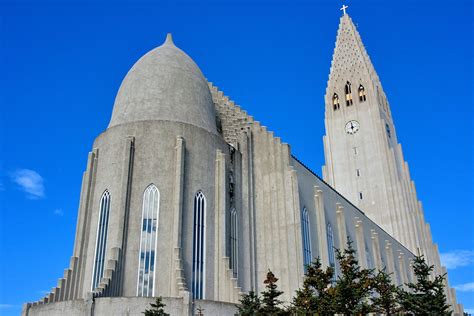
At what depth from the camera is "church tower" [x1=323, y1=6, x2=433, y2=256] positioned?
6325cm

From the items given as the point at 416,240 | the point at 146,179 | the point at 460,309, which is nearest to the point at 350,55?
the point at 416,240

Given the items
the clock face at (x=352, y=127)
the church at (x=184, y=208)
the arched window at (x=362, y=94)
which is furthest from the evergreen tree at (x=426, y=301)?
the arched window at (x=362, y=94)

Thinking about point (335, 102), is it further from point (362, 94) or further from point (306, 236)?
point (306, 236)

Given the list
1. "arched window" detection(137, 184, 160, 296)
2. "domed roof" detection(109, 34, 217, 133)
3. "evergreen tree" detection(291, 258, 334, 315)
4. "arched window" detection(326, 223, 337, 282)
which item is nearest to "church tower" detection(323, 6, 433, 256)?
"arched window" detection(326, 223, 337, 282)

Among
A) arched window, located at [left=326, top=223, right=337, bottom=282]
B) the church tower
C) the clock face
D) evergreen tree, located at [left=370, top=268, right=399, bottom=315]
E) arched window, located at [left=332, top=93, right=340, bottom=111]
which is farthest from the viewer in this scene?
arched window, located at [left=332, top=93, right=340, bottom=111]

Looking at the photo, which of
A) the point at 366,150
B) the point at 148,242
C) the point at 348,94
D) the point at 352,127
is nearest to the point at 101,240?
the point at 148,242

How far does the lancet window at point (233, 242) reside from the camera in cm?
2905

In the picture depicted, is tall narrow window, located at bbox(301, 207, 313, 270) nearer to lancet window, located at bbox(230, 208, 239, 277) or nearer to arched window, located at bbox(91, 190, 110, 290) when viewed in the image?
lancet window, located at bbox(230, 208, 239, 277)

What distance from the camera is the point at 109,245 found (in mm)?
26297

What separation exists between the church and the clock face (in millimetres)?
30132

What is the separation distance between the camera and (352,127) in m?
70.3

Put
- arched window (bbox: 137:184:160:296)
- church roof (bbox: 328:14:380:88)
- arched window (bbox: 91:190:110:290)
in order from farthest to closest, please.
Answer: church roof (bbox: 328:14:380:88)
arched window (bbox: 91:190:110:290)
arched window (bbox: 137:184:160:296)

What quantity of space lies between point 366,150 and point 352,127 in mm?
4749

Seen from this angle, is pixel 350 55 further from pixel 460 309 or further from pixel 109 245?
pixel 109 245
